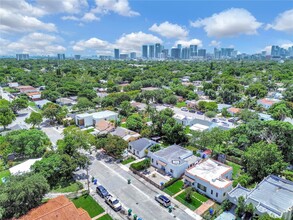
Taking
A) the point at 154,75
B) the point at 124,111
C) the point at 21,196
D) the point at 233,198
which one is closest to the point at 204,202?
the point at 233,198

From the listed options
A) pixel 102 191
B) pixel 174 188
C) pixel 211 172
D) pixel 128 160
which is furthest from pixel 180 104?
pixel 102 191

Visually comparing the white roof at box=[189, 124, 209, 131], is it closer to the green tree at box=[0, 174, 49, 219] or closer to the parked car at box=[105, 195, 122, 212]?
the parked car at box=[105, 195, 122, 212]

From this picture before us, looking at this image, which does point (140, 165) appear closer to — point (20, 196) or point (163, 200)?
point (163, 200)

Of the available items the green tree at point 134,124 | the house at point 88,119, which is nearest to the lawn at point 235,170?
the green tree at point 134,124

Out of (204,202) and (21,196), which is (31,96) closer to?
(21,196)

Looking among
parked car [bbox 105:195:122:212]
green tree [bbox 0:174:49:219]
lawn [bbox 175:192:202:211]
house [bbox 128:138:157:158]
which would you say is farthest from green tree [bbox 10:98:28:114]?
lawn [bbox 175:192:202:211]

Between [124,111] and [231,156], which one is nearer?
[231,156]

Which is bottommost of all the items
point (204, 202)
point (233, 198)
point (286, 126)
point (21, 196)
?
point (204, 202)
